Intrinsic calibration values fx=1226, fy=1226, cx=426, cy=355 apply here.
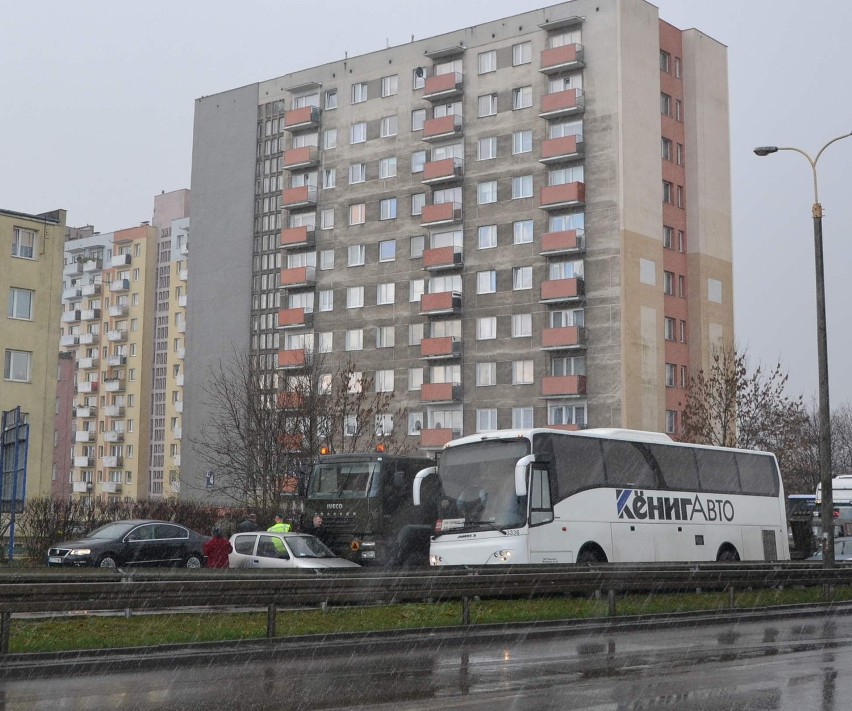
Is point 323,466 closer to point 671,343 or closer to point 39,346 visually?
point 39,346

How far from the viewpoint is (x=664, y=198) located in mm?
70625

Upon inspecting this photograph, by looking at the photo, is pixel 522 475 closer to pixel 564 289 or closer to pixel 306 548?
pixel 306 548

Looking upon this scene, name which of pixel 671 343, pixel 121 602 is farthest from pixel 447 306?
pixel 121 602

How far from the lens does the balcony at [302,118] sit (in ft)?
261

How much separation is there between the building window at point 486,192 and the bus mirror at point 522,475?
4953 cm

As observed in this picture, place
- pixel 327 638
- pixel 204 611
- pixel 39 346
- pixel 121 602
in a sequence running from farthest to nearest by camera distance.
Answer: pixel 39 346
pixel 204 611
pixel 327 638
pixel 121 602

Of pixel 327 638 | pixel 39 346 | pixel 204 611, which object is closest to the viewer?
pixel 327 638

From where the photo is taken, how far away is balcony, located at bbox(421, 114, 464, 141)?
72688 mm

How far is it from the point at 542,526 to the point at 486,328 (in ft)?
156

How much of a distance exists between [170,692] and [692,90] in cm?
6648

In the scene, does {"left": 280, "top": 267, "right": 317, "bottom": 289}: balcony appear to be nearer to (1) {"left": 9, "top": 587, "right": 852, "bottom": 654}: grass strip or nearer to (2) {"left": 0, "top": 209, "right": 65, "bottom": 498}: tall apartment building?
(2) {"left": 0, "top": 209, "right": 65, "bottom": 498}: tall apartment building

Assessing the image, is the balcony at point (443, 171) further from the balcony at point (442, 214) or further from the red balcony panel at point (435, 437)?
the red balcony panel at point (435, 437)

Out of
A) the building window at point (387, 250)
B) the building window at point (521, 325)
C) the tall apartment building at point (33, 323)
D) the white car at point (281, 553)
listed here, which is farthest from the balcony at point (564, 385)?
the white car at point (281, 553)

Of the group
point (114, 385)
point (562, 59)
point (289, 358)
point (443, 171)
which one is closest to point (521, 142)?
point (443, 171)
